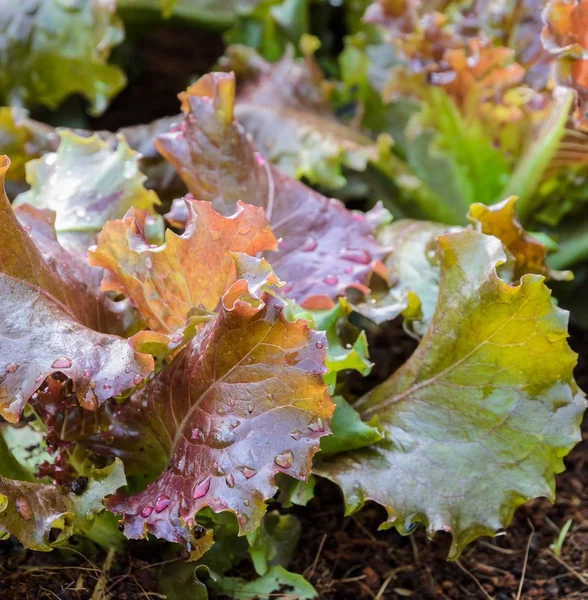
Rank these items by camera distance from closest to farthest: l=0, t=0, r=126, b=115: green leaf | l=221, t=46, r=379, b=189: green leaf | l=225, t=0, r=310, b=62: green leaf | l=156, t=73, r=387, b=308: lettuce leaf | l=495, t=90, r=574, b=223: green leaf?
l=156, t=73, r=387, b=308: lettuce leaf, l=495, t=90, r=574, b=223: green leaf, l=221, t=46, r=379, b=189: green leaf, l=0, t=0, r=126, b=115: green leaf, l=225, t=0, r=310, b=62: green leaf

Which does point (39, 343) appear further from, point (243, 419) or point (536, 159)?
point (536, 159)

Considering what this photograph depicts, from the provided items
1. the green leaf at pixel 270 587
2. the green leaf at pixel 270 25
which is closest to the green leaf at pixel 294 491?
the green leaf at pixel 270 587

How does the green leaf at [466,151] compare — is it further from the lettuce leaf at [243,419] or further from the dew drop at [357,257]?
the lettuce leaf at [243,419]

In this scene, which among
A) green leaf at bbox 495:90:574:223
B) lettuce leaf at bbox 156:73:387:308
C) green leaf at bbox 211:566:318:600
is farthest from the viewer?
green leaf at bbox 495:90:574:223

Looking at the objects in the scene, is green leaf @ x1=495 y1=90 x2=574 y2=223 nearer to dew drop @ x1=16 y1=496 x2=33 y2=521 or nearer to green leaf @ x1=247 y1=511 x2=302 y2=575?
green leaf @ x1=247 y1=511 x2=302 y2=575

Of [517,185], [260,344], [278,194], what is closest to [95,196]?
[278,194]

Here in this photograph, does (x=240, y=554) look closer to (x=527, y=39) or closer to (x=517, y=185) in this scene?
(x=517, y=185)

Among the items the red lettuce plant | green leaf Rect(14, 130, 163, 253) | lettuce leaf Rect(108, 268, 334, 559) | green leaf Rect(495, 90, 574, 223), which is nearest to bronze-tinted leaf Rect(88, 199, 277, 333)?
the red lettuce plant
